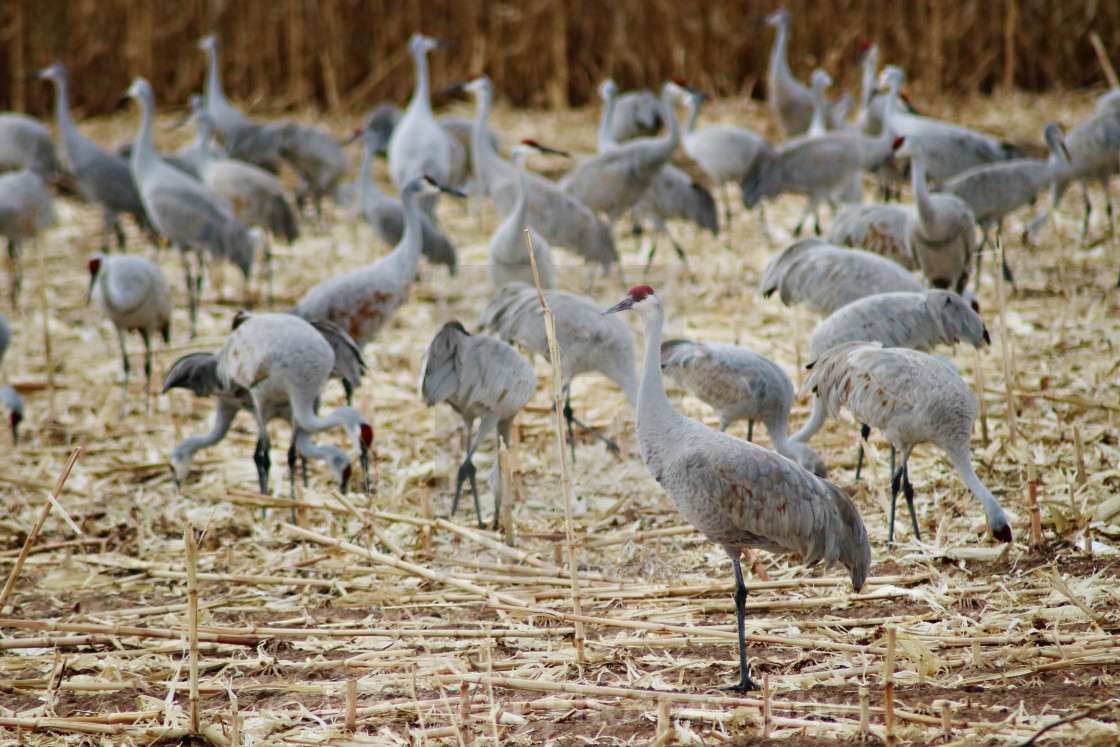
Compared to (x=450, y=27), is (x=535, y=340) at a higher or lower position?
lower

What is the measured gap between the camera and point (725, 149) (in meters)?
9.10

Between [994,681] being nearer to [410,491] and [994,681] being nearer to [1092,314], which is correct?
[410,491]

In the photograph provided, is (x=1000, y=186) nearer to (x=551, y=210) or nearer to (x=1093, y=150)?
(x=1093, y=150)

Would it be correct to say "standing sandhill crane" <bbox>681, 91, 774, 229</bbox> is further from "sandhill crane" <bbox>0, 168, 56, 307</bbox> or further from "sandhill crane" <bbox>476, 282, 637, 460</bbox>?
"sandhill crane" <bbox>0, 168, 56, 307</bbox>

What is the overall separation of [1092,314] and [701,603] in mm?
4187

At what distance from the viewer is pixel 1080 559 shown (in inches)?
158

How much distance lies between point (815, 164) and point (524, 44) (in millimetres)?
6917

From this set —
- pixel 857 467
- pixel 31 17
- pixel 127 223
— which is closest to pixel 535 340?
pixel 857 467

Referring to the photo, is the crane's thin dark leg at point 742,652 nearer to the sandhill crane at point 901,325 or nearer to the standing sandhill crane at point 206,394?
the sandhill crane at point 901,325

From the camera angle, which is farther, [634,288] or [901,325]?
[901,325]

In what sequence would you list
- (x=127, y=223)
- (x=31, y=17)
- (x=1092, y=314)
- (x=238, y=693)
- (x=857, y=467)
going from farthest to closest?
(x=31, y=17) < (x=127, y=223) < (x=1092, y=314) < (x=857, y=467) < (x=238, y=693)

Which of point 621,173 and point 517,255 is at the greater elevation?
point 621,173

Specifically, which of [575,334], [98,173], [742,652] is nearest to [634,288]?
[742,652]

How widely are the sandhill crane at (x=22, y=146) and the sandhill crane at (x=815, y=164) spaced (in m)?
6.49
